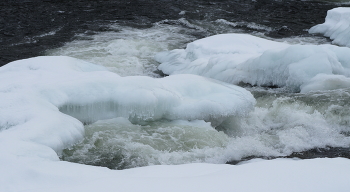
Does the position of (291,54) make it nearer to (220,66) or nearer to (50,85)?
(220,66)

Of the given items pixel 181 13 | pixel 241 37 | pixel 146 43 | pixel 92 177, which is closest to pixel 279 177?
pixel 92 177

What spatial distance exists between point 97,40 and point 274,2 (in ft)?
28.5

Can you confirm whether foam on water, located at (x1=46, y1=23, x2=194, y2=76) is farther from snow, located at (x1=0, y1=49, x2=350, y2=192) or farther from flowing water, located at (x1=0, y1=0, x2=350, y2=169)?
snow, located at (x1=0, y1=49, x2=350, y2=192)

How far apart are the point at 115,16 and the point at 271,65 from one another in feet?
27.8

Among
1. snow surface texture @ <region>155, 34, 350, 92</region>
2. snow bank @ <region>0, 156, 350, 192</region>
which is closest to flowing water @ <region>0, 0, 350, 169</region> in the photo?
snow surface texture @ <region>155, 34, 350, 92</region>

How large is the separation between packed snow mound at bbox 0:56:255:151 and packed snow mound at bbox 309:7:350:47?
659 cm

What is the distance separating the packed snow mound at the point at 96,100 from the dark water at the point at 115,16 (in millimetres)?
5535

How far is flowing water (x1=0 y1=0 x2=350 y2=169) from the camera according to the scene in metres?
6.44

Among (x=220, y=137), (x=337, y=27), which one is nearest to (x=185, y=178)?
(x=220, y=137)

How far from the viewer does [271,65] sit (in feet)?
31.2

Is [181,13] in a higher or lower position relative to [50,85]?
lower

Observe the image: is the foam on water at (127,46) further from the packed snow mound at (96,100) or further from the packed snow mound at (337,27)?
the packed snow mound at (337,27)

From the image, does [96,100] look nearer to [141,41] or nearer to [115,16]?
[141,41]

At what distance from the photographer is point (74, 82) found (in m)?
6.91
